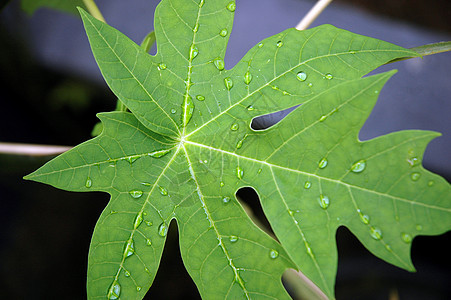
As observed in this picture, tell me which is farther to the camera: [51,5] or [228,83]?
[51,5]

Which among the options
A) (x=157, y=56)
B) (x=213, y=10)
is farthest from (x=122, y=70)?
(x=213, y=10)

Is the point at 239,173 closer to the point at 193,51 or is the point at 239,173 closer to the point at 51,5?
the point at 193,51

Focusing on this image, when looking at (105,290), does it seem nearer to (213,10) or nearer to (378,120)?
(213,10)

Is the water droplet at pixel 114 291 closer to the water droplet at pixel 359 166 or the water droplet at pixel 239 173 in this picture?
the water droplet at pixel 239 173

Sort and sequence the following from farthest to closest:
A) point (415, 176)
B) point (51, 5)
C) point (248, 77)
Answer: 1. point (51, 5)
2. point (248, 77)
3. point (415, 176)

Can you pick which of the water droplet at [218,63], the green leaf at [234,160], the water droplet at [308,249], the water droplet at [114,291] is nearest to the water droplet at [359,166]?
the green leaf at [234,160]

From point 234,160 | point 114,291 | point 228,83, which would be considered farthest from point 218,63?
point 114,291

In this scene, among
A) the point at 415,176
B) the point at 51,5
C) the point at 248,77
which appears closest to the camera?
the point at 415,176
